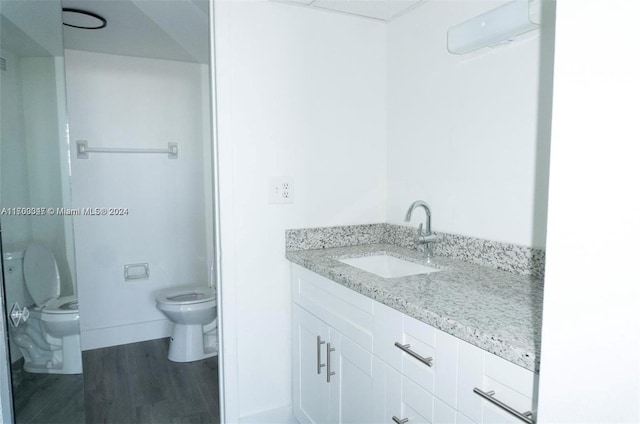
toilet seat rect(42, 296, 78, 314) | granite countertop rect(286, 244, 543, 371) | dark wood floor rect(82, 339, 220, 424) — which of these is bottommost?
dark wood floor rect(82, 339, 220, 424)

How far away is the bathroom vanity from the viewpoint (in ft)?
3.00

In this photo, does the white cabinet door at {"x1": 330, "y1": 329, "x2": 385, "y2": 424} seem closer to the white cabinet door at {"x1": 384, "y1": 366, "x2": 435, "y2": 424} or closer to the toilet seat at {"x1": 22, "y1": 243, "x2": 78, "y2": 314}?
the white cabinet door at {"x1": 384, "y1": 366, "x2": 435, "y2": 424}

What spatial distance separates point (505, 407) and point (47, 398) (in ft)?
5.77

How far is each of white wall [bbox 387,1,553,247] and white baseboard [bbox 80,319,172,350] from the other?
2.06 m

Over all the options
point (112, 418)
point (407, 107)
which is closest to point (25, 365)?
point (112, 418)

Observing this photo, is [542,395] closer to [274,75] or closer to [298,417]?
[298,417]

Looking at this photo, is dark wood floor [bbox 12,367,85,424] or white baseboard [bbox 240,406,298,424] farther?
white baseboard [bbox 240,406,298,424]

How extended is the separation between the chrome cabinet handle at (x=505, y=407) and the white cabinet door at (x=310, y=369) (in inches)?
30.0

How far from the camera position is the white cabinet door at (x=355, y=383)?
134 cm

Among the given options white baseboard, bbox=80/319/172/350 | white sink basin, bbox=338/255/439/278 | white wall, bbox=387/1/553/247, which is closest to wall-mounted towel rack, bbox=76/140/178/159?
white baseboard, bbox=80/319/172/350

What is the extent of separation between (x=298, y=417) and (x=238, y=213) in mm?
962

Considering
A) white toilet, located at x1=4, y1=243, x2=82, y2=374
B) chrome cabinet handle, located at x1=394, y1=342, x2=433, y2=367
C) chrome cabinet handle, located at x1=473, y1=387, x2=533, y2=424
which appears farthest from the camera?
white toilet, located at x1=4, y1=243, x2=82, y2=374

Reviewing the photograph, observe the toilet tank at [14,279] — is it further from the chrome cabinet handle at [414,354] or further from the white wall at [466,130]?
the white wall at [466,130]

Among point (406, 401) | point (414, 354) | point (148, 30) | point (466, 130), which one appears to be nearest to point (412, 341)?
point (414, 354)
